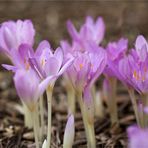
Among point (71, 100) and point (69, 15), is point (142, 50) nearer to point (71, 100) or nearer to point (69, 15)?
point (71, 100)

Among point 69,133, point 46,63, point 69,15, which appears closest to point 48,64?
point 46,63

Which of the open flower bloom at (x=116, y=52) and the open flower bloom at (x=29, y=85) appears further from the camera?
the open flower bloom at (x=116, y=52)

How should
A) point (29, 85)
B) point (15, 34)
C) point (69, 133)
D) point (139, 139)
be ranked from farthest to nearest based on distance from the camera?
point (15, 34), point (69, 133), point (29, 85), point (139, 139)

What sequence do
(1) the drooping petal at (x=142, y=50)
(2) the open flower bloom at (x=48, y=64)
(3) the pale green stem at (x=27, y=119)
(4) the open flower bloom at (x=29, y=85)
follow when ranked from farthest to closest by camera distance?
(3) the pale green stem at (x=27, y=119) < (1) the drooping petal at (x=142, y=50) < (2) the open flower bloom at (x=48, y=64) < (4) the open flower bloom at (x=29, y=85)

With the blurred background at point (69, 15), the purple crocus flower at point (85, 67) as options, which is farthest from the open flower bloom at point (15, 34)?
the blurred background at point (69, 15)

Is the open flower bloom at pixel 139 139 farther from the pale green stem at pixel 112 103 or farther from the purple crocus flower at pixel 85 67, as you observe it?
the pale green stem at pixel 112 103
